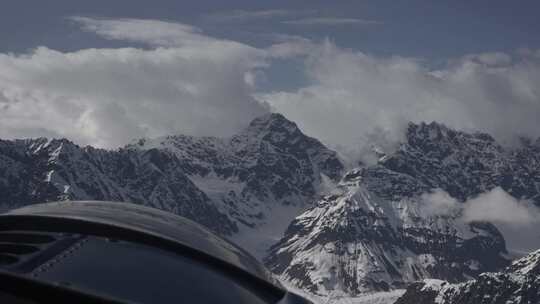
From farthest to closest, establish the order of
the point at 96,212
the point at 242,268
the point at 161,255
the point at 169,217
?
the point at 169,217 → the point at 96,212 → the point at 242,268 → the point at 161,255

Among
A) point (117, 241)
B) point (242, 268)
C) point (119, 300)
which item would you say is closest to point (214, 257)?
point (242, 268)

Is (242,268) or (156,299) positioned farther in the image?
(242,268)

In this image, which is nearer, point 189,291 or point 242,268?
point 189,291

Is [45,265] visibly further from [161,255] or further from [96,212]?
[96,212]

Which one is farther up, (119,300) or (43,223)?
(119,300)

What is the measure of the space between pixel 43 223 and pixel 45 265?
3.72ft

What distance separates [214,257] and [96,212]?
1250 mm

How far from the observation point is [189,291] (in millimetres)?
4414

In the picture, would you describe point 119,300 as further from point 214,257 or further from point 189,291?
point 214,257

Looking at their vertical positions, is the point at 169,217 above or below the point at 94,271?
below

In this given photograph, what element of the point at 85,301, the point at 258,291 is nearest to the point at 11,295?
the point at 85,301

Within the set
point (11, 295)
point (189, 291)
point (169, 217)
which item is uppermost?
point (11, 295)

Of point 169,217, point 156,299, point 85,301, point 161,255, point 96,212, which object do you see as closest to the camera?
point 85,301

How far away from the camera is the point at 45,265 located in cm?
429
